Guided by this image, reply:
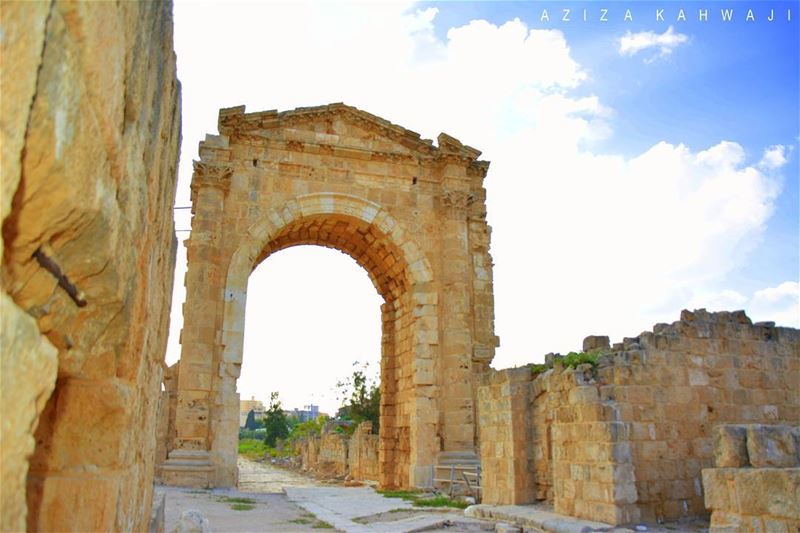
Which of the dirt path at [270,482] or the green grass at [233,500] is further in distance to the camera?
the dirt path at [270,482]

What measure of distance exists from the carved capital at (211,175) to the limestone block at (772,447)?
11.6m

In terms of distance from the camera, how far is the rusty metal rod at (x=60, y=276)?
1.25m

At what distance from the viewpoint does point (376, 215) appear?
47.8 feet

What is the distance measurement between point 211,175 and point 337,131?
10.6 ft

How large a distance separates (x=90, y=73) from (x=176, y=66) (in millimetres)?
1584

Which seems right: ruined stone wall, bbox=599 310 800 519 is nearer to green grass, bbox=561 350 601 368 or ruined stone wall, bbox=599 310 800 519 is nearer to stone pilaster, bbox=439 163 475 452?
green grass, bbox=561 350 601 368

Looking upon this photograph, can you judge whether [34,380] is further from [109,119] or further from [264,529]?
[264,529]

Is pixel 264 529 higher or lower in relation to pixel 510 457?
lower

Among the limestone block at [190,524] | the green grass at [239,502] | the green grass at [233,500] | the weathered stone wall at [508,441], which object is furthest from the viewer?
the green grass at [233,500]

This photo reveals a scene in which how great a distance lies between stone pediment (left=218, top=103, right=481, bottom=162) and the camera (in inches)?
559

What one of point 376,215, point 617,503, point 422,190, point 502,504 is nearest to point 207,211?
point 376,215

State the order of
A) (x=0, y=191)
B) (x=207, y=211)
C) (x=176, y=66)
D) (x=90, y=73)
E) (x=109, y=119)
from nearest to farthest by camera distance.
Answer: (x=0, y=191), (x=90, y=73), (x=109, y=119), (x=176, y=66), (x=207, y=211)

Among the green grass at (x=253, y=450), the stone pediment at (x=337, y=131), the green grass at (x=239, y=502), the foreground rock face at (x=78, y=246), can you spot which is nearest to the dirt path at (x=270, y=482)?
the green grass at (x=239, y=502)

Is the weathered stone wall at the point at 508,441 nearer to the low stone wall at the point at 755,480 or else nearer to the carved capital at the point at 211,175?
the low stone wall at the point at 755,480
